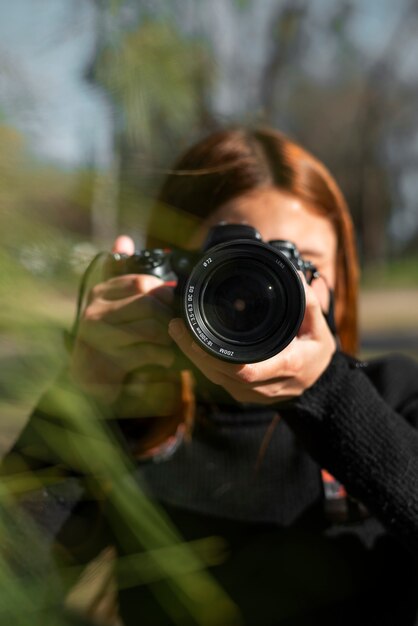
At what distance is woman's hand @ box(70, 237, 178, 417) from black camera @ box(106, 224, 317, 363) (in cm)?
4

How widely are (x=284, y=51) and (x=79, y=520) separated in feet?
16.5

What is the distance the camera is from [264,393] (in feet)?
2.32

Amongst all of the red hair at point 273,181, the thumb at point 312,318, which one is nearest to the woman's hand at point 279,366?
the thumb at point 312,318

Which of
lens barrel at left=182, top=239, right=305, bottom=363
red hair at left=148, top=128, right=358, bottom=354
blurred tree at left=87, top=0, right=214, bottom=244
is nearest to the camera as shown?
blurred tree at left=87, top=0, right=214, bottom=244

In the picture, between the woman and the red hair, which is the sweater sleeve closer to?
the woman

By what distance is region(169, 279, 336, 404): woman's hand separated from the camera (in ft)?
2.22

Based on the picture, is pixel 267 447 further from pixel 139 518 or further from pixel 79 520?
pixel 139 518

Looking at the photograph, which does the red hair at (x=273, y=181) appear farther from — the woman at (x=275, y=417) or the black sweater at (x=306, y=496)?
the black sweater at (x=306, y=496)

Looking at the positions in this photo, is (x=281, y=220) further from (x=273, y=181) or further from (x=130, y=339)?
(x=130, y=339)

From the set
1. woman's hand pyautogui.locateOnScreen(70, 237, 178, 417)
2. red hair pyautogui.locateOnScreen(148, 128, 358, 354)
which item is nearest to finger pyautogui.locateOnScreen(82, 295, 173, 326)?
woman's hand pyautogui.locateOnScreen(70, 237, 178, 417)

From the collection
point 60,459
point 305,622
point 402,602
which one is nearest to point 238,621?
point 305,622

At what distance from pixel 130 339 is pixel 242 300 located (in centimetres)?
13

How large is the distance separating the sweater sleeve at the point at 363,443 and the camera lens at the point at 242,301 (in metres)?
0.10

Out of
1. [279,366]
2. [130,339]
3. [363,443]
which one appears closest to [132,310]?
[130,339]
